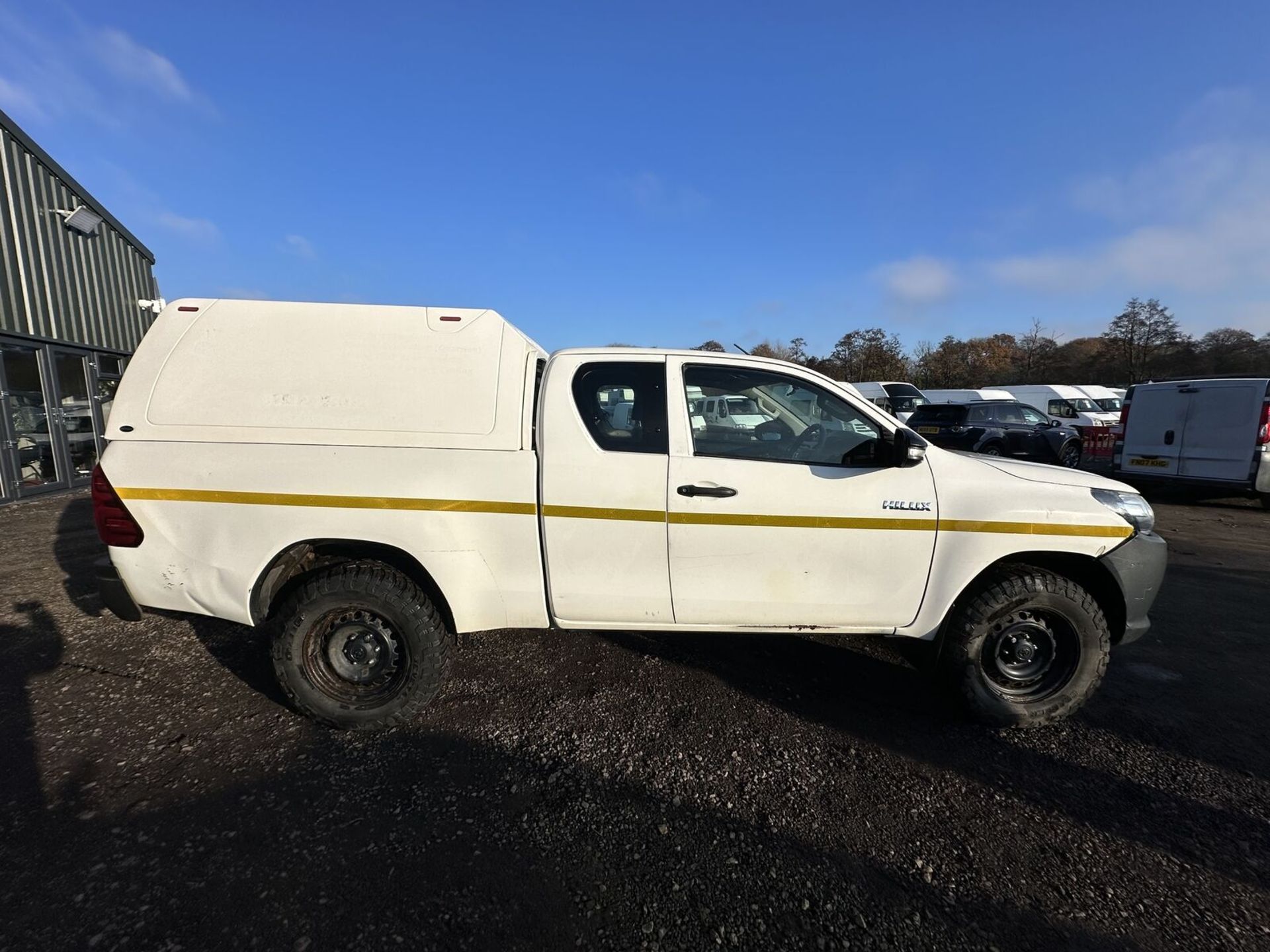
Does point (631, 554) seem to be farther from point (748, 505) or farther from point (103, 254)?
point (103, 254)

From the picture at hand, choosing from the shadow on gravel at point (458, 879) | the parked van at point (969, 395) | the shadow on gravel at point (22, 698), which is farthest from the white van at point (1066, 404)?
the shadow on gravel at point (22, 698)

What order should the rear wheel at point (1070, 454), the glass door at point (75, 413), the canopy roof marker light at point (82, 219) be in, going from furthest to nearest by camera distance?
the rear wheel at point (1070, 454)
the canopy roof marker light at point (82, 219)
the glass door at point (75, 413)

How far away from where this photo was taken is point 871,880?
2.25 meters

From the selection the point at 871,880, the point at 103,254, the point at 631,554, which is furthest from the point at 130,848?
the point at 103,254

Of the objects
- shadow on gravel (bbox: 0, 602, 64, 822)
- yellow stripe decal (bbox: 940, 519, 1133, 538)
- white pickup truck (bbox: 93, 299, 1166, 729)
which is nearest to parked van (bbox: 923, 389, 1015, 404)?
yellow stripe decal (bbox: 940, 519, 1133, 538)

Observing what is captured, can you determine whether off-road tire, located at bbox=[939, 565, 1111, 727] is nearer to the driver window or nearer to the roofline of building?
the driver window

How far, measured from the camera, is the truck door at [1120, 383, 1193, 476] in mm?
9680

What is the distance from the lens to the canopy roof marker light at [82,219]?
448 inches

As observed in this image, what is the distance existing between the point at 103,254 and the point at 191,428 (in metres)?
14.5

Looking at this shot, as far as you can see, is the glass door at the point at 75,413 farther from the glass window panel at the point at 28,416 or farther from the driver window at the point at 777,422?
the driver window at the point at 777,422

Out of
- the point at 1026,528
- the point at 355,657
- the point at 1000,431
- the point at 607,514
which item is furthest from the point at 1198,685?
the point at 1000,431

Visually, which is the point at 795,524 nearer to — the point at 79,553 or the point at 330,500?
the point at 330,500

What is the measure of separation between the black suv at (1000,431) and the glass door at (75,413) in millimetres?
18067

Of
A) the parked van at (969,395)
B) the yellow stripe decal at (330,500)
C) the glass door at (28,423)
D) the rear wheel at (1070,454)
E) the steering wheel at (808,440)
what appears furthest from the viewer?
the parked van at (969,395)
